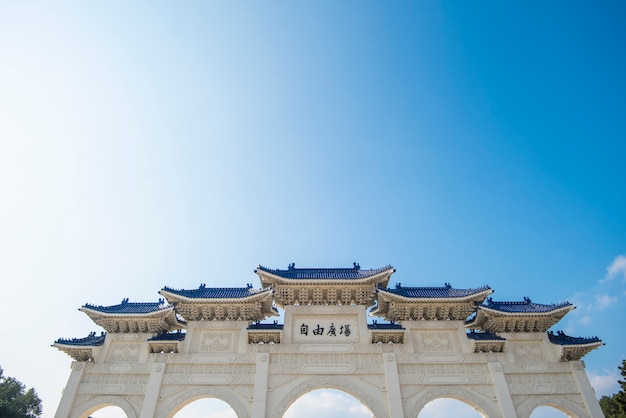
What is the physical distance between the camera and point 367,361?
13.5 metres

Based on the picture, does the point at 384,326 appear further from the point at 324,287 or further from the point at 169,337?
the point at 169,337

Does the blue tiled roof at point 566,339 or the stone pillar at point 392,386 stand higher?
the blue tiled roof at point 566,339

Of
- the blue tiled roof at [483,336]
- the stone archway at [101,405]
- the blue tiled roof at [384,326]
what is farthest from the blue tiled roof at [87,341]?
the blue tiled roof at [483,336]

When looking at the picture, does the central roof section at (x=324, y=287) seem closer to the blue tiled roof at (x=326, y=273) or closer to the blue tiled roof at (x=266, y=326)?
the blue tiled roof at (x=326, y=273)

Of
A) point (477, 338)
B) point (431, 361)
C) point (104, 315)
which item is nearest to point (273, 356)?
point (431, 361)

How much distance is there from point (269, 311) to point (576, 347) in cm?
1219

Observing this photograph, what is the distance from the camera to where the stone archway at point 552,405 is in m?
12.8

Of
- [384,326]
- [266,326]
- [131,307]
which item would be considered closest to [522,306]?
[384,326]

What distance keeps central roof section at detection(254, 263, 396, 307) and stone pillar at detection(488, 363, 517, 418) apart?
5132 mm

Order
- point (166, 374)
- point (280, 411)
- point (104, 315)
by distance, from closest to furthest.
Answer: point (280, 411)
point (166, 374)
point (104, 315)

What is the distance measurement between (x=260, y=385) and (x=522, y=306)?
11.5 m

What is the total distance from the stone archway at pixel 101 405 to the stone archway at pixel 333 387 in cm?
547

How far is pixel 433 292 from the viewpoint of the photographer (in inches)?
605

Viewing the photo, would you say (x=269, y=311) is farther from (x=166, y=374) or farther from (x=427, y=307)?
(x=427, y=307)
